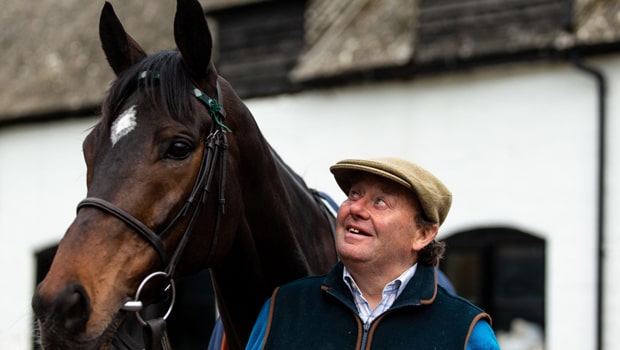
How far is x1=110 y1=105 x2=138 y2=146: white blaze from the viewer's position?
252cm

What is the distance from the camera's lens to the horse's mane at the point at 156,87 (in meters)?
2.58

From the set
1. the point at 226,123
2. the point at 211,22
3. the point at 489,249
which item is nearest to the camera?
the point at 226,123

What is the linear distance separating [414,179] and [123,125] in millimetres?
907

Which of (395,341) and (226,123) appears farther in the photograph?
(226,123)

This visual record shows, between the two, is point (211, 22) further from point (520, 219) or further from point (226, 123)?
point (226, 123)

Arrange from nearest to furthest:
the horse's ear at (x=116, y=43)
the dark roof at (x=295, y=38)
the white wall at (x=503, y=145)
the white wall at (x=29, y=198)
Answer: the horse's ear at (x=116, y=43), the white wall at (x=503, y=145), the dark roof at (x=295, y=38), the white wall at (x=29, y=198)

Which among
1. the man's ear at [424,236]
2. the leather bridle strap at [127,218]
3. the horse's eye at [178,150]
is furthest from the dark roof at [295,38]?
the leather bridle strap at [127,218]

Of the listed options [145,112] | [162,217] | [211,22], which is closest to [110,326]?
[162,217]

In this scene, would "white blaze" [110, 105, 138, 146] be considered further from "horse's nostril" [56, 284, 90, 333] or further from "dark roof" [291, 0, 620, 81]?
"dark roof" [291, 0, 620, 81]

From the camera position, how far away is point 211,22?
9.62 m

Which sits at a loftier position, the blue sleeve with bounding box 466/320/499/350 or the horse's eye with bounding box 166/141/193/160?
the horse's eye with bounding box 166/141/193/160

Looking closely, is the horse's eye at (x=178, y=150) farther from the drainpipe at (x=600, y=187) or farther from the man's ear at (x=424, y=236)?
the drainpipe at (x=600, y=187)

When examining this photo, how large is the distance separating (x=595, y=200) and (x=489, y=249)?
4.02 ft

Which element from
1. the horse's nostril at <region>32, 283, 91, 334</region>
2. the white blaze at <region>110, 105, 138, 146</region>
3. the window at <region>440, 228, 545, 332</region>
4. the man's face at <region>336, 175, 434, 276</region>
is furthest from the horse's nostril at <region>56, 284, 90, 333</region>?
the window at <region>440, 228, 545, 332</region>
